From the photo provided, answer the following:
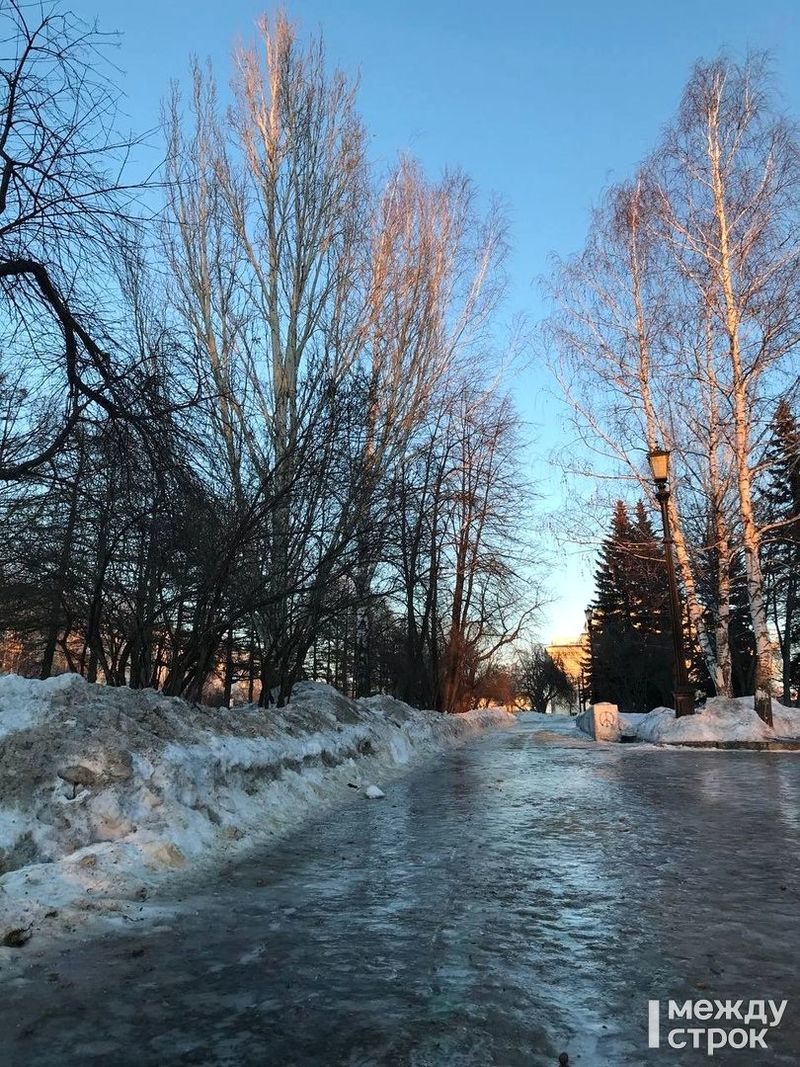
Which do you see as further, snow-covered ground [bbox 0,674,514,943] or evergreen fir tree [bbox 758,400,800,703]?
evergreen fir tree [bbox 758,400,800,703]

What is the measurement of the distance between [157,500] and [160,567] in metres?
3.48

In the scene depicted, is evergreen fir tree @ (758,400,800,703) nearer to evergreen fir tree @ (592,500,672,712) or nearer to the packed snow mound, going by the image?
the packed snow mound

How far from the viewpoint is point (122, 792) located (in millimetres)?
5332

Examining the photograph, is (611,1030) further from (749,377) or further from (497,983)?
(749,377)

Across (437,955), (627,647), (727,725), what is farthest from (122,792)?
(627,647)

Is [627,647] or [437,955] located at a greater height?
[627,647]

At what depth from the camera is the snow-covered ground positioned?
14.0 ft

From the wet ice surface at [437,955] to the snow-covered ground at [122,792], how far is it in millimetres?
358

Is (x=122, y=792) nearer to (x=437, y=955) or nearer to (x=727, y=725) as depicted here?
(x=437, y=955)

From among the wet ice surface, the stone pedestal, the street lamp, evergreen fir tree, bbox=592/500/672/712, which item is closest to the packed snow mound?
the street lamp

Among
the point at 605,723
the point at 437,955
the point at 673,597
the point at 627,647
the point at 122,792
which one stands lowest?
the point at 437,955

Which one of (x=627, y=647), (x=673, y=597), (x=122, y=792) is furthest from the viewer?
(x=627, y=647)

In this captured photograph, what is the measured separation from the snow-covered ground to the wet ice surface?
0.36 m

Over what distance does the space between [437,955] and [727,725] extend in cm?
1375
